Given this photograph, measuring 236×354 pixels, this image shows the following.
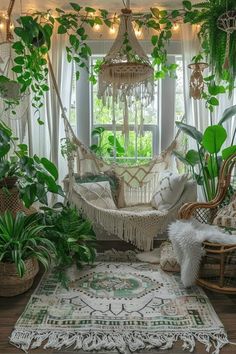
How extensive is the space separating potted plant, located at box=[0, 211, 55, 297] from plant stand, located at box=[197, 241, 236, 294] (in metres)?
1.01

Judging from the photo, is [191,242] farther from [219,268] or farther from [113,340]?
[113,340]

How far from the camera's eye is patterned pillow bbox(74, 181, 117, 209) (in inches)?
105

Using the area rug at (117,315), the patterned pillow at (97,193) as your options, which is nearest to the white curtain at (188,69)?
the patterned pillow at (97,193)

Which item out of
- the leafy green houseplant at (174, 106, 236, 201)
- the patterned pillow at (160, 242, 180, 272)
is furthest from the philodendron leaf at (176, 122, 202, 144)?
the patterned pillow at (160, 242, 180, 272)

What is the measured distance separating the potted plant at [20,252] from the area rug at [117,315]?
0.45 feet

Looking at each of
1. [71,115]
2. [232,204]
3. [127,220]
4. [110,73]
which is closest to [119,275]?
[127,220]

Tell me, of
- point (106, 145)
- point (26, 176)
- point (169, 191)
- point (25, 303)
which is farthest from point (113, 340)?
point (106, 145)

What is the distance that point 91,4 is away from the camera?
2906 mm

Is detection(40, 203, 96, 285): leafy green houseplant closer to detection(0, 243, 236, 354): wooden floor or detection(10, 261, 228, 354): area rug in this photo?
detection(10, 261, 228, 354): area rug

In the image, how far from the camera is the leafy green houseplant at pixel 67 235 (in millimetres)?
2184

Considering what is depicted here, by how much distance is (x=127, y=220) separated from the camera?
8.26 feet

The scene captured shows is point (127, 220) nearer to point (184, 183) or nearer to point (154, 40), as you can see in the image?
point (184, 183)

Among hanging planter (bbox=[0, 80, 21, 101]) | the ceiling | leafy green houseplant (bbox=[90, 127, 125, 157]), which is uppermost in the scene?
the ceiling

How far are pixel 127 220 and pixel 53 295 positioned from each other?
0.83 m
